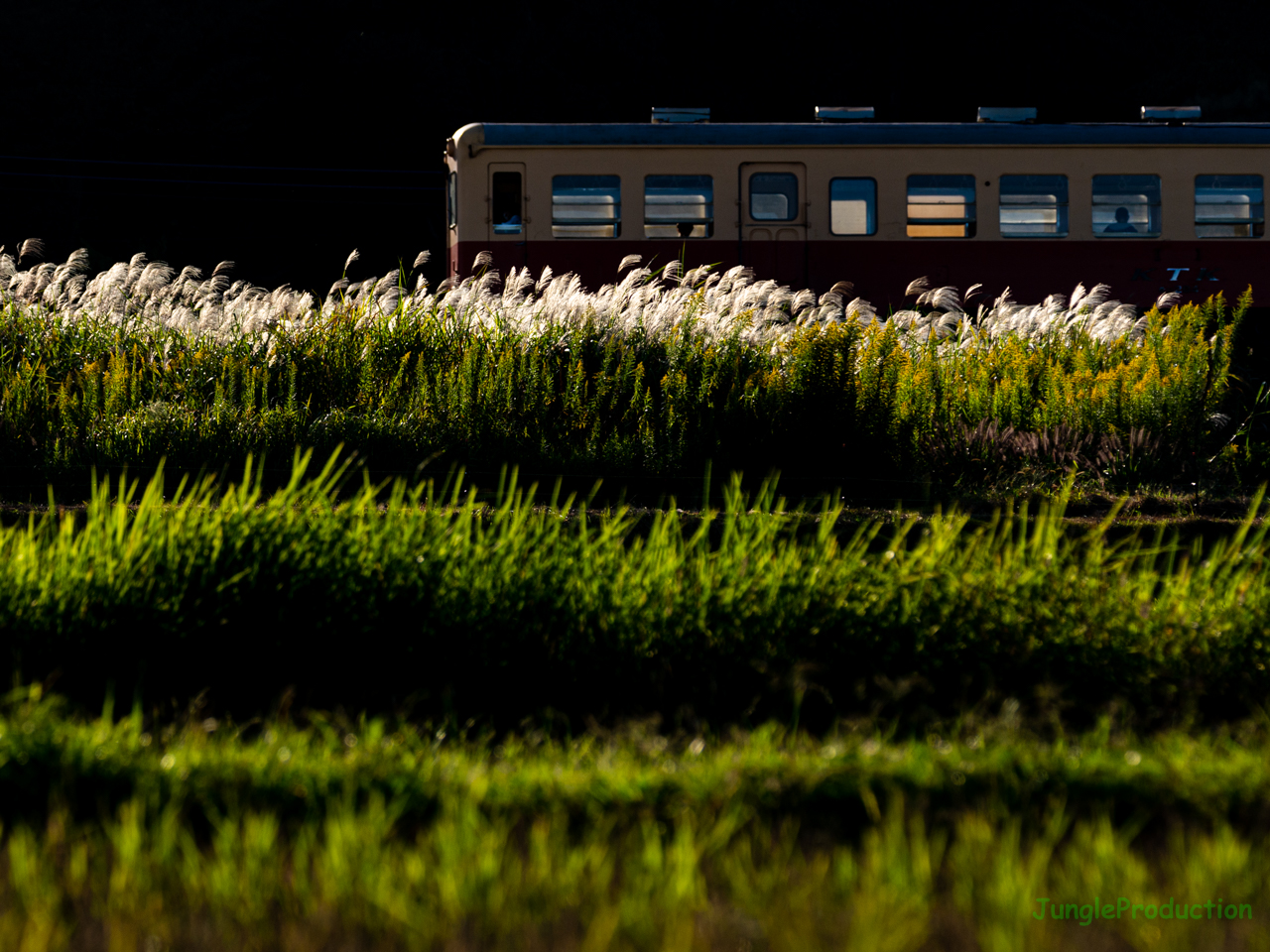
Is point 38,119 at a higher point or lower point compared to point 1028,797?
higher

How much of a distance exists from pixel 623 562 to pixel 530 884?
2.05 metres

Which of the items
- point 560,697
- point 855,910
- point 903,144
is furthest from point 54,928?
point 903,144

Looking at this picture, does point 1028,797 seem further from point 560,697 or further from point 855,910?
point 560,697

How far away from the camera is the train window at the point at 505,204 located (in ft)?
51.8

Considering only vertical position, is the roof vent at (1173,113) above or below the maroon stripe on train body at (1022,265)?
above

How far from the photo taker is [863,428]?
8102 mm

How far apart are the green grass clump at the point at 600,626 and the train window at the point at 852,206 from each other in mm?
11986

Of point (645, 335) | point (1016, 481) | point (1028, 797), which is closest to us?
point (1028, 797)

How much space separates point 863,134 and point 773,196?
133 centimetres

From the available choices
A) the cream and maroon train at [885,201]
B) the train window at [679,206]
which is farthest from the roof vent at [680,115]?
the train window at [679,206]

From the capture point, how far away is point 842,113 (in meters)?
16.4

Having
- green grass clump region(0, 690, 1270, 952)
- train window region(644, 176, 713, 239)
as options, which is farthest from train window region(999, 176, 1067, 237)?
green grass clump region(0, 690, 1270, 952)

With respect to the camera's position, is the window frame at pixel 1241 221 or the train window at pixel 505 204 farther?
the window frame at pixel 1241 221

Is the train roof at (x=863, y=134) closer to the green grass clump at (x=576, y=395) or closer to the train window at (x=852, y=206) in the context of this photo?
the train window at (x=852, y=206)
